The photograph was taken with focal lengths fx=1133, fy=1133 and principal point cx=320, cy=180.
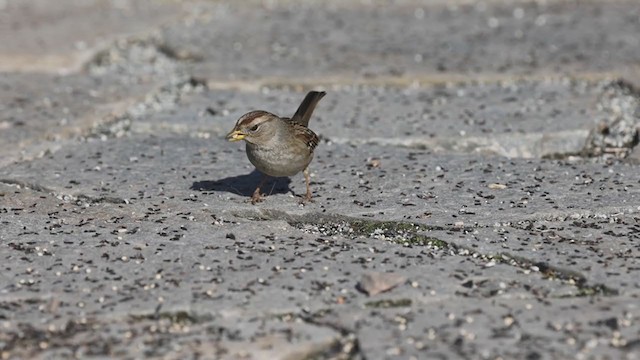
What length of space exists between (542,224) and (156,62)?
3.36 meters

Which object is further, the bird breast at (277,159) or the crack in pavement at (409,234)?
the bird breast at (277,159)

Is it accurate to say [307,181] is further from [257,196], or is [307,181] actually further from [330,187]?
[257,196]

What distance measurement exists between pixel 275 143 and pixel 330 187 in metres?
0.35

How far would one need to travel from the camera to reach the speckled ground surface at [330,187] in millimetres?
2770

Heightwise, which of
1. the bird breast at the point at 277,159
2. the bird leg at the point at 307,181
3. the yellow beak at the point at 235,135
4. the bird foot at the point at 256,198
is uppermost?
the yellow beak at the point at 235,135

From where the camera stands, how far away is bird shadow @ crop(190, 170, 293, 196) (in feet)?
14.0

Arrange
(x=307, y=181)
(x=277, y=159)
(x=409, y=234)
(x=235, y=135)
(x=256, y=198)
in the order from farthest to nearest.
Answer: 1. (x=235, y=135)
2. (x=277, y=159)
3. (x=307, y=181)
4. (x=256, y=198)
5. (x=409, y=234)

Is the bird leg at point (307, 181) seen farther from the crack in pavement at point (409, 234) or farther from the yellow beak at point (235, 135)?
the yellow beak at point (235, 135)

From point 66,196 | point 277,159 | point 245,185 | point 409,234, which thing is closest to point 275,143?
point 277,159

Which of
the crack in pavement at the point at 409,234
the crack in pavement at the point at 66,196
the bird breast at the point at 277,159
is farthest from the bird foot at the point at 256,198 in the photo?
the crack in pavement at the point at 66,196

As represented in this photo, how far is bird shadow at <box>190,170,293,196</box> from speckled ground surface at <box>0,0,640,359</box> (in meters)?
0.02

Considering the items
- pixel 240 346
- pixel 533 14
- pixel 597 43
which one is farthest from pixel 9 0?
pixel 240 346

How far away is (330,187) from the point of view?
4258 millimetres

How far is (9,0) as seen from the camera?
8.27m
